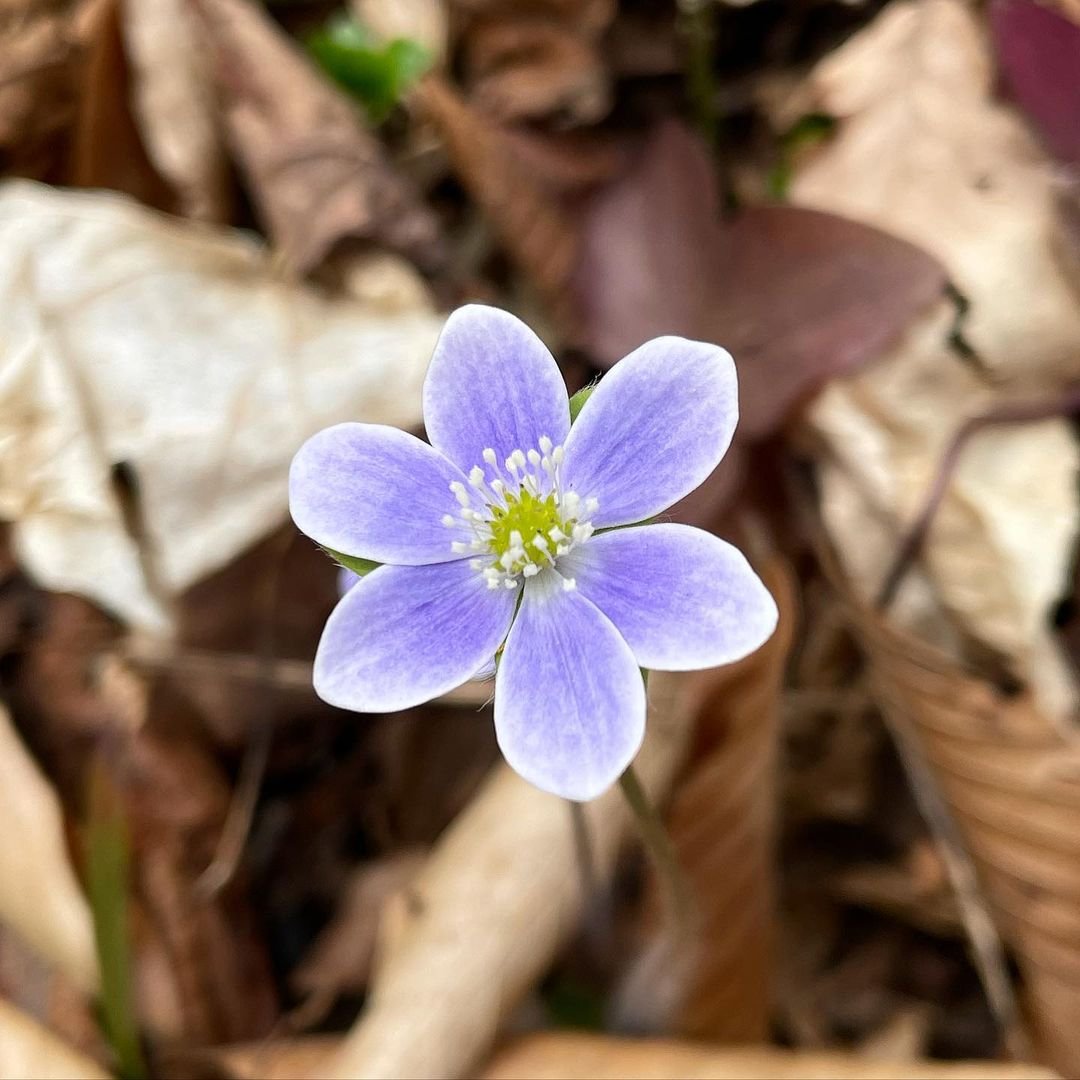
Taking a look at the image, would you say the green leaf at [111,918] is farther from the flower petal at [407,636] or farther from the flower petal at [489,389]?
the flower petal at [489,389]

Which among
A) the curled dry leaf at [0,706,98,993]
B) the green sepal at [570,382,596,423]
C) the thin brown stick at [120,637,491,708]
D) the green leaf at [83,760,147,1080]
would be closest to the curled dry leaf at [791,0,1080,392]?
the green sepal at [570,382,596,423]

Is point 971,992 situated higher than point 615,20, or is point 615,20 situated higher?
point 615,20

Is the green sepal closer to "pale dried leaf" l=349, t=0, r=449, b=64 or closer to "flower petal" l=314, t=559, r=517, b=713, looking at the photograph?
"flower petal" l=314, t=559, r=517, b=713

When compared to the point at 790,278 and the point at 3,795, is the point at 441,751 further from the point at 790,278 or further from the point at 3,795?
the point at 790,278

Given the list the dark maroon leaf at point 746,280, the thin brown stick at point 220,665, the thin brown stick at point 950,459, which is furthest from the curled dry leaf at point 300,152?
the thin brown stick at point 950,459

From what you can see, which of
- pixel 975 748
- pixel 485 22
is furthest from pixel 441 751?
pixel 485 22
